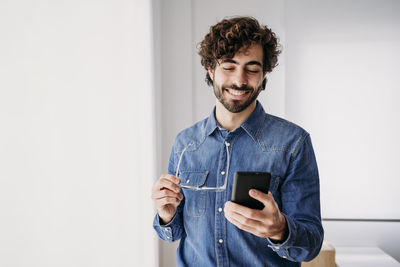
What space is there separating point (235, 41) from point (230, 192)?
1.69 ft

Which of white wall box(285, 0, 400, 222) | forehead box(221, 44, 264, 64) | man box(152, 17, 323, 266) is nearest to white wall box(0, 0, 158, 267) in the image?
man box(152, 17, 323, 266)

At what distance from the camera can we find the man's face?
1.03m

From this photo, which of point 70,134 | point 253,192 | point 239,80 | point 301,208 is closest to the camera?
point 253,192

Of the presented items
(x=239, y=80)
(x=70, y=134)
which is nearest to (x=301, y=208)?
(x=239, y=80)

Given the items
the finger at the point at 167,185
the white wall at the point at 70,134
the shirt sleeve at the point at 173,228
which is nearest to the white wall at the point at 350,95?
the white wall at the point at 70,134

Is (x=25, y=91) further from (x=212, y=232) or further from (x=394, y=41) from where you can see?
(x=394, y=41)

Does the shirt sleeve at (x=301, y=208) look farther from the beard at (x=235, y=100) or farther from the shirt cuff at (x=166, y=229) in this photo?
the shirt cuff at (x=166, y=229)

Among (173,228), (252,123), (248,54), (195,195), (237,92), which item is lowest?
(173,228)

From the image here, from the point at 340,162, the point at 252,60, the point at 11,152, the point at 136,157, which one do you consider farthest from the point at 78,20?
the point at 340,162

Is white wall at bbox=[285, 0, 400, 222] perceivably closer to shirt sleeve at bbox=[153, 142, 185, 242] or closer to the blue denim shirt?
the blue denim shirt

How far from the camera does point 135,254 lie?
1754mm

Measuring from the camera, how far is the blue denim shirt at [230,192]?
926 millimetres

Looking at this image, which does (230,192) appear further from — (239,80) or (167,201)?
(239,80)

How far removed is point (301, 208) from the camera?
917 millimetres
